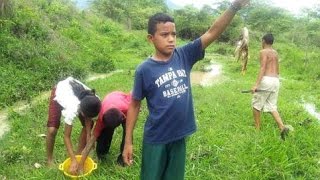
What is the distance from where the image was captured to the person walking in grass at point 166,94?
2.79 meters

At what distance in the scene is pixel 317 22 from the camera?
72.0 feet

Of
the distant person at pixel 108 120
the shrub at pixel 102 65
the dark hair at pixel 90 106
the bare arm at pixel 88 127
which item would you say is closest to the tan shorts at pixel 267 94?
the distant person at pixel 108 120

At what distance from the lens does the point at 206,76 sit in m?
A: 13.7

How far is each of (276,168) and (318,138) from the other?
1673 mm

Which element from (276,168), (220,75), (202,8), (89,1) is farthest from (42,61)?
(89,1)

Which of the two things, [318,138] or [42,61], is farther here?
[42,61]

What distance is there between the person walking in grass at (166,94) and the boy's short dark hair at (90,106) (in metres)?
0.90

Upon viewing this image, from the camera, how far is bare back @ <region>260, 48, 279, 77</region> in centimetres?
601

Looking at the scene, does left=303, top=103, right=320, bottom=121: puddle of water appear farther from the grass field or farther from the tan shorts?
the tan shorts

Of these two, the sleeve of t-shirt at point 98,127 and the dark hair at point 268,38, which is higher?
the dark hair at point 268,38

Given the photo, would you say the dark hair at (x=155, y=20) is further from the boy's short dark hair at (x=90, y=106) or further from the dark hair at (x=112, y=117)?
the dark hair at (x=112, y=117)

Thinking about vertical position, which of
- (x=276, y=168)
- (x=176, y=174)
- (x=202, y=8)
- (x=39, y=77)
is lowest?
(x=202, y=8)

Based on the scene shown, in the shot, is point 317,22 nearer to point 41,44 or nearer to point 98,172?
point 41,44

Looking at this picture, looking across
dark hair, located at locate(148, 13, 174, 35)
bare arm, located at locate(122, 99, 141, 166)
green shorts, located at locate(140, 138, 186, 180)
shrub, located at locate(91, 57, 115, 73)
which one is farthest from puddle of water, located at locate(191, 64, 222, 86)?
dark hair, located at locate(148, 13, 174, 35)
